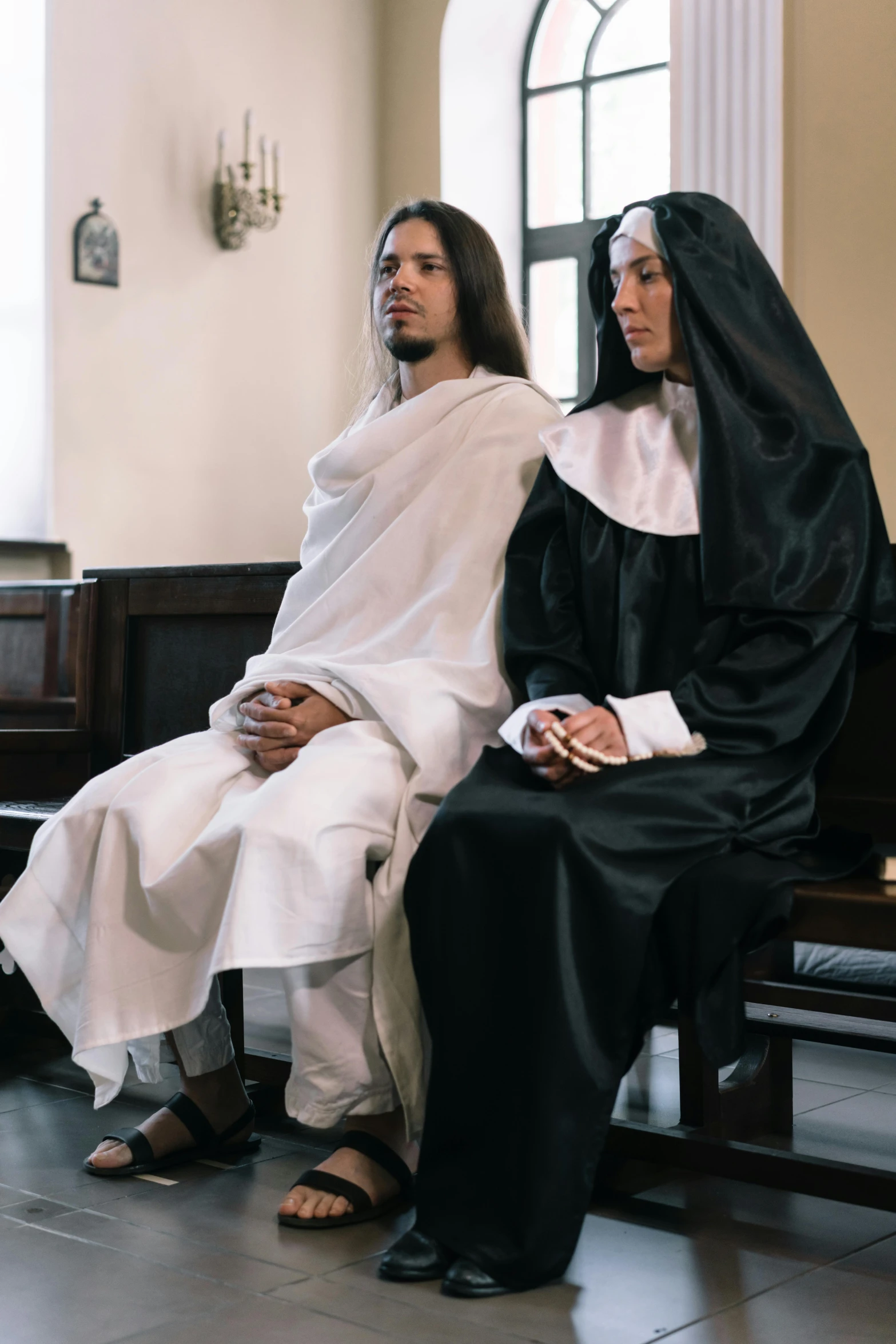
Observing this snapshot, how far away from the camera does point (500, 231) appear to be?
822 centimetres

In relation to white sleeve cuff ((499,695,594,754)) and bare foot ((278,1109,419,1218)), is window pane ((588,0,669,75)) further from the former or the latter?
bare foot ((278,1109,419,1218))

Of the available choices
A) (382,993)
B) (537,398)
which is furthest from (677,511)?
(382,993)

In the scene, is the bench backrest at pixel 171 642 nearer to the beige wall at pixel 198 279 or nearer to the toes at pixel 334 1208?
the toes at pixel 334 1208

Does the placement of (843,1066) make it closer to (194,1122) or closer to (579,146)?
(194,1122)

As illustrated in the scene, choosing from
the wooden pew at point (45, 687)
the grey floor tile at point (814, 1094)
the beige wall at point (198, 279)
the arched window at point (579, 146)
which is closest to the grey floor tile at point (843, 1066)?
the grey floor tile at point (814, 1094)

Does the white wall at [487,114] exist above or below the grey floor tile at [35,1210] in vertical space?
above

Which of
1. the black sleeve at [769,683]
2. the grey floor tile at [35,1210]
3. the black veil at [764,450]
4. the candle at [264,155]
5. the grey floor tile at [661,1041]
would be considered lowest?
the grey floor tile at [661,1041]

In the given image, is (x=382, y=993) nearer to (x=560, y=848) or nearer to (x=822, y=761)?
(x=560, y=848)

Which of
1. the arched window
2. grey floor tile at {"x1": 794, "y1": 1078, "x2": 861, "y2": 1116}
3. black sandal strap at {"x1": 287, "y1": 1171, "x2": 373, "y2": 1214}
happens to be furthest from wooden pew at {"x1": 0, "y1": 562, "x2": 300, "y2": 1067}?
the arched window

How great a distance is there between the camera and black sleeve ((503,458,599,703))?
Answer: 285cm

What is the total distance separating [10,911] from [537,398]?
4.99 feet

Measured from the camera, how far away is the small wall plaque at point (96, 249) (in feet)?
21.9

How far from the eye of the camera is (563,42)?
8172 mm

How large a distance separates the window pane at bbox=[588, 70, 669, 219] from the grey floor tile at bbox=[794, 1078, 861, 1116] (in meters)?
5.36
